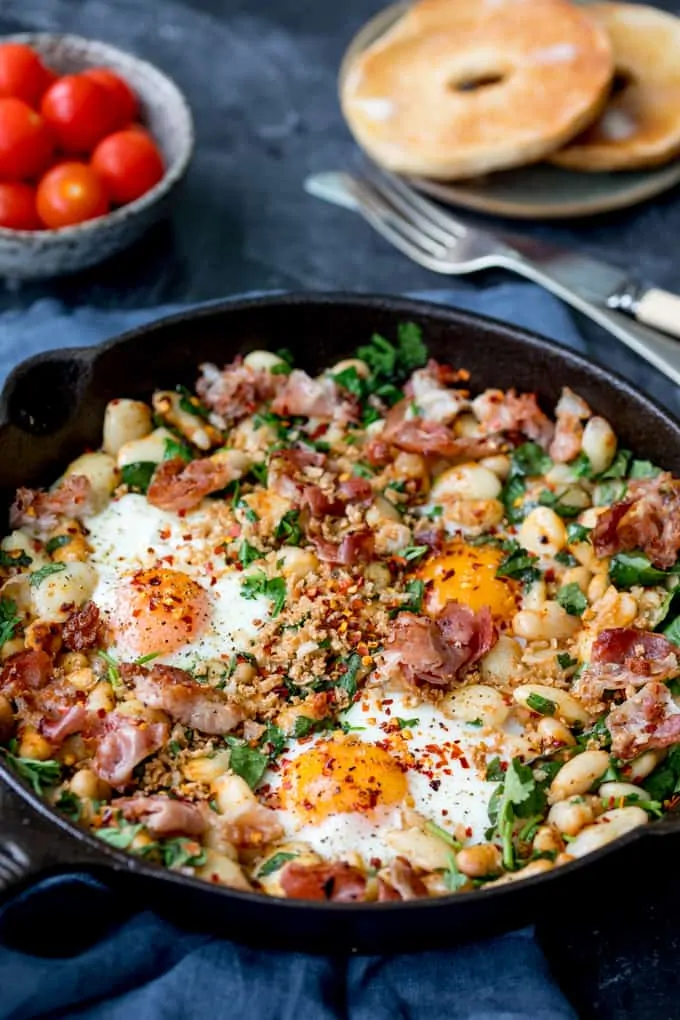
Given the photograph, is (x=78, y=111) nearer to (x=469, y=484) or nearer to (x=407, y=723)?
(x=469, y=484)

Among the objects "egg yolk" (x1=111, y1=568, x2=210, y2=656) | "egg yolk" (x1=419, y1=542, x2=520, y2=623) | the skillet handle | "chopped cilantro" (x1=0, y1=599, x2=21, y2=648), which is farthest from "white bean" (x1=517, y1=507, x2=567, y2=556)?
the skillet handle

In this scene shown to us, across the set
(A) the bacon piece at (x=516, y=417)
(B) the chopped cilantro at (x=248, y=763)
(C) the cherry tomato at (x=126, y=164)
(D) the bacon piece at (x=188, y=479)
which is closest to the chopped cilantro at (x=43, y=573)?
(D) the bacon piece at (x=188, y=479)

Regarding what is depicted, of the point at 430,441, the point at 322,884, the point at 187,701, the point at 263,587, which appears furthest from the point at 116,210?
the point at 322,884

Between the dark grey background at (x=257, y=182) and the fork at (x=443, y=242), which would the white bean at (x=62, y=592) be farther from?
the fork at (x=443, y=242)

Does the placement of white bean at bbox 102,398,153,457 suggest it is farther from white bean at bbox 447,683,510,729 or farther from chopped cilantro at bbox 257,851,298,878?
chopped cilantro at bbox 257,851,298,878

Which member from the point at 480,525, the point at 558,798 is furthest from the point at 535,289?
the point at 558,798

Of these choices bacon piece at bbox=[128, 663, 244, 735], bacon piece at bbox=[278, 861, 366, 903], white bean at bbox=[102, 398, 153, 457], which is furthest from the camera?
white bean at bbox=[102, 398, 153, 457]
